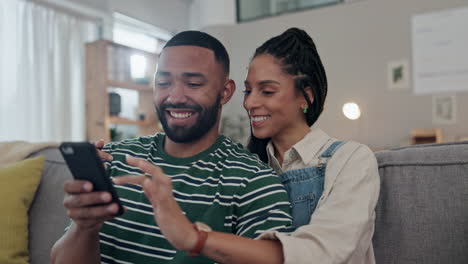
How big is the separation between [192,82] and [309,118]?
343 mm

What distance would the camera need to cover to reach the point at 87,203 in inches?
29.5

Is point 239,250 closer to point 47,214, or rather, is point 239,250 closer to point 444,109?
point 47,214

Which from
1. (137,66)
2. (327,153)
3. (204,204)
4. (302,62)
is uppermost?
(137,66)

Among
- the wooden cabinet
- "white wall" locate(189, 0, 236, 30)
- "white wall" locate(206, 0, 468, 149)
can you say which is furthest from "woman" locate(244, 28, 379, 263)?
"white wall" locate(189, 0, 236, 30)

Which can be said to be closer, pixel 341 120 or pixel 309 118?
pixel 309 118

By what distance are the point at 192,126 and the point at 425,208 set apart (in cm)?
55

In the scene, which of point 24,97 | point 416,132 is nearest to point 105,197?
point 416,132

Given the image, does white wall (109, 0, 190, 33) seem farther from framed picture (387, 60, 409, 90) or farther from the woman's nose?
the woman's nose

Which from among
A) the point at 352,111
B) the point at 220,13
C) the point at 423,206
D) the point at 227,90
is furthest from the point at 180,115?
the point at 220,13

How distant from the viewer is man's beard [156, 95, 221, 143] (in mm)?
1021

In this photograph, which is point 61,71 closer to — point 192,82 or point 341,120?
point 341,120

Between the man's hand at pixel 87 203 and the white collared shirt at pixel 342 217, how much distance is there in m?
0.29

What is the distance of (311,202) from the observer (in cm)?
95

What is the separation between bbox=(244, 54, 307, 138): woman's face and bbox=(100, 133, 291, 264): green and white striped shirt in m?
0.12
